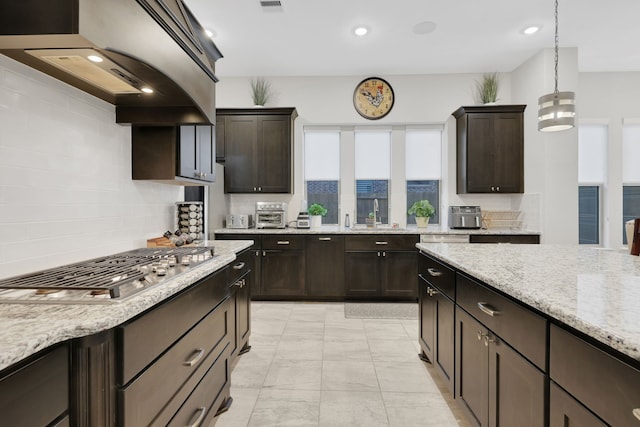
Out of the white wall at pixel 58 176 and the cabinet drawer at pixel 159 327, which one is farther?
the white wall at pixel 58 176

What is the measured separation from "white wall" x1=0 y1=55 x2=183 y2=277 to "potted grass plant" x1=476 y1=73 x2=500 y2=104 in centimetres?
449

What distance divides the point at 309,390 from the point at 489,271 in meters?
1.45

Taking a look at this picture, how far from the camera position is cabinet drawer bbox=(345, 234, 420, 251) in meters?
4.22

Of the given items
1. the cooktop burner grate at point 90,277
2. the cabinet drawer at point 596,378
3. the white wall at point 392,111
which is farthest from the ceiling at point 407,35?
the cabinet drawer at point 596,378

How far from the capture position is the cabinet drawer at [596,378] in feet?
2.43

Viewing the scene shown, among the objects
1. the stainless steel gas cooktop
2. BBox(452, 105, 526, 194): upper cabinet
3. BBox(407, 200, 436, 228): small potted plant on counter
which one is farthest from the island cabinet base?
BBox(452, 105, 526, 194): upper cabinet

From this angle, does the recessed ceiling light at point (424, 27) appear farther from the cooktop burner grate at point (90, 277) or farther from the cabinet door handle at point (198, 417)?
the cabinet door handle at point (198, 417)

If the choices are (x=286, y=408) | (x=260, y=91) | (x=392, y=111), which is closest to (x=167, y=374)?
(x=286, y=408)

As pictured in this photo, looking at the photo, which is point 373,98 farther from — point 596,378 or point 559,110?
point 596,378

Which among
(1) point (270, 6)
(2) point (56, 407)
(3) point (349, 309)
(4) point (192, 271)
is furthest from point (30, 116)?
(3) point (349, 309)

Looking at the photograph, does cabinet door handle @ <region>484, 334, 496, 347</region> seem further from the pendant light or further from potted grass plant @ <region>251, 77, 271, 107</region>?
potted grass plant @ <region>251, 77, 271, 107</region>

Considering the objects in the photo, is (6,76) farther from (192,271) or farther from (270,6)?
(270,6)

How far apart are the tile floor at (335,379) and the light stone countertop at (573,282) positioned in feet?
3.07

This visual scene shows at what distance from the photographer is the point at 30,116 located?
1417 millimetres
